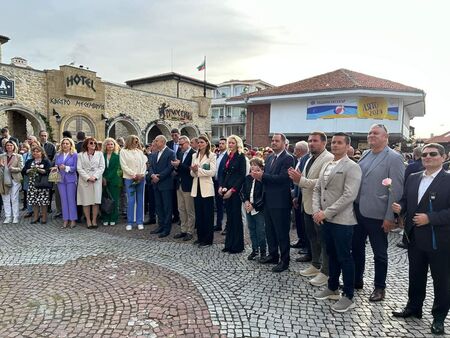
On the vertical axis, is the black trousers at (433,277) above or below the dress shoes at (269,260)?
above

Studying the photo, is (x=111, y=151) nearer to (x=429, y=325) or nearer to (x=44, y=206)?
(x=44, y=206)

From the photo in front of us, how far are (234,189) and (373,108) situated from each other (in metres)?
21.3

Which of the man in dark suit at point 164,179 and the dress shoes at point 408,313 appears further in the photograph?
the man in dark suit at point 164,179

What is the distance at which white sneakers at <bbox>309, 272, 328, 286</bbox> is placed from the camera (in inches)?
178

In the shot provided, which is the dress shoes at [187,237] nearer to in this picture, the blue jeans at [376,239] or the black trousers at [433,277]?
the blue jeans at [376,239]

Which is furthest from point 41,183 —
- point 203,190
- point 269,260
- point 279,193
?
point 279,193

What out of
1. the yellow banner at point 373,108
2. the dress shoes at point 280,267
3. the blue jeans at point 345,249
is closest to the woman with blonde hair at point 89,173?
the dress shoes at point 280,267

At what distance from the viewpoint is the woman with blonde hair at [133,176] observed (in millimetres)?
7480

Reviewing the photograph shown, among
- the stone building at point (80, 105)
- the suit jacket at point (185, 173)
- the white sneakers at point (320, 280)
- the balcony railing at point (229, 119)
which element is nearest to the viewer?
the white sneakers at point (320, 280)

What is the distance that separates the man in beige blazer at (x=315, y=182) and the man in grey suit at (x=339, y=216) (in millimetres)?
422

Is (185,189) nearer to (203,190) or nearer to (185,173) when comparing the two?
(185,173)

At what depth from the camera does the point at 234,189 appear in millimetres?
5711

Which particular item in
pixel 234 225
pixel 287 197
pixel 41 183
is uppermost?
pixel 287 197

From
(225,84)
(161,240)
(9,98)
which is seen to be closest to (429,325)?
(161,240)
